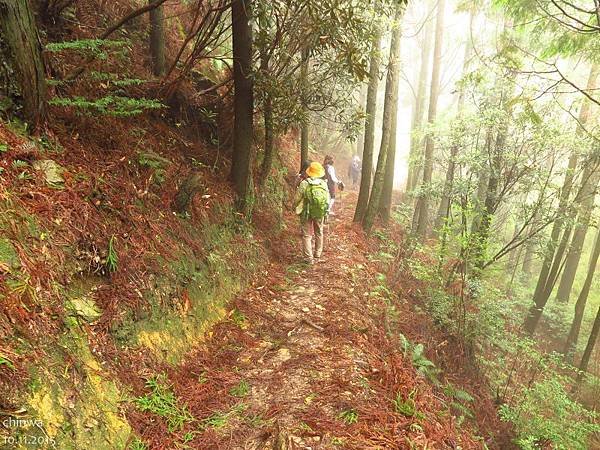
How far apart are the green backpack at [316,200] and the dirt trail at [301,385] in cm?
179

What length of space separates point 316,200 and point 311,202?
0.11m

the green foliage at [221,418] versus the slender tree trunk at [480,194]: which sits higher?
the slender tree trunk at [480,194]

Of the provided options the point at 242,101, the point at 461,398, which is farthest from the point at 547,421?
the point at 242,101

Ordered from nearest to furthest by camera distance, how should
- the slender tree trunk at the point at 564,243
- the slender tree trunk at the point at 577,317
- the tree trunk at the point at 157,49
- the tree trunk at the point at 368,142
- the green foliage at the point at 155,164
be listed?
1. the green foliage at the point at 155,164
2. the tree trunk at the point at 157,49
3. the tree trunk at the point at 368,142
4. the slender tree trunk at the point at 564,243
5. the slender tree trunk at the point at 577,317

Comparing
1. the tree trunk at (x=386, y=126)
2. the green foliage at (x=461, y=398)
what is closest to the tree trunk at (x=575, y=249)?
the tree trunk at (x=386, y=126)

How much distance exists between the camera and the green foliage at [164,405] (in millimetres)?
3188

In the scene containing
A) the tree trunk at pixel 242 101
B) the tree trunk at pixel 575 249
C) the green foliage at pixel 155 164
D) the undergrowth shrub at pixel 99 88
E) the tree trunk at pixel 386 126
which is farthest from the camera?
the tree trunk at pixel 575 249

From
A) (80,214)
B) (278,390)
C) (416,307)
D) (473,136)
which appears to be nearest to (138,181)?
(80,214)

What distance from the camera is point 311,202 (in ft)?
24.2

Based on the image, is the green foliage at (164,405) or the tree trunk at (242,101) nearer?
the green foliage at (164,405)

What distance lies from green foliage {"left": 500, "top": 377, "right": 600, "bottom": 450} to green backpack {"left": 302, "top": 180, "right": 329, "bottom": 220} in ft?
15.4

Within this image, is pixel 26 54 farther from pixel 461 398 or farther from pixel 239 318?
pixel 461 398

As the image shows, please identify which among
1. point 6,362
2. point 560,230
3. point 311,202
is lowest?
point 560,230

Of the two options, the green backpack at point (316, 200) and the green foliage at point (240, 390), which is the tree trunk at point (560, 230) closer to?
the green backpack at point (316, 200)
